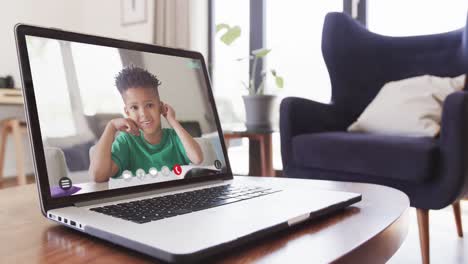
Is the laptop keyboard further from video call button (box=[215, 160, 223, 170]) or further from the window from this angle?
the window

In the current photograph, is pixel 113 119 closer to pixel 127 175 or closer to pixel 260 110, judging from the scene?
pixel 127 175

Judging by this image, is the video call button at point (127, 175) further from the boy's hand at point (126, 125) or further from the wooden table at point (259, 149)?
the wooden table at point (259, 149)

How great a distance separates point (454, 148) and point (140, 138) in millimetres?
1023

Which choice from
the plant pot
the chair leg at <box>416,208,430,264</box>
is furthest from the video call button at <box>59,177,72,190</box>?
the plant pot

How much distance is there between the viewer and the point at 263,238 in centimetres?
36

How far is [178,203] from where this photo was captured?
0.46 meters

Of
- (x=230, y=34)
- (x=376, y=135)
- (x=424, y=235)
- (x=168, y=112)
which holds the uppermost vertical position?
(x=230, y=34)

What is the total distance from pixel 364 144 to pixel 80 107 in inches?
41.2

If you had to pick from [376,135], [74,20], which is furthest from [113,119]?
[74,20]

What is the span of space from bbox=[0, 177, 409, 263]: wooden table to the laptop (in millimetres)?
Result: 14

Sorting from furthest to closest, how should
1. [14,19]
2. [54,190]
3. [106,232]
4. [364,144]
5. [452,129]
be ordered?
[14,19] < [364,144] < [452,129] < [54,190] < [106,232]

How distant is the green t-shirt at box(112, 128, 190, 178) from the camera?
52 cm

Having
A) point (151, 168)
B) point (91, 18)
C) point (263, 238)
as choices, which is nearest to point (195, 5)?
point (91, 18)

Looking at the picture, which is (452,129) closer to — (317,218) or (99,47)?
(317,218)
